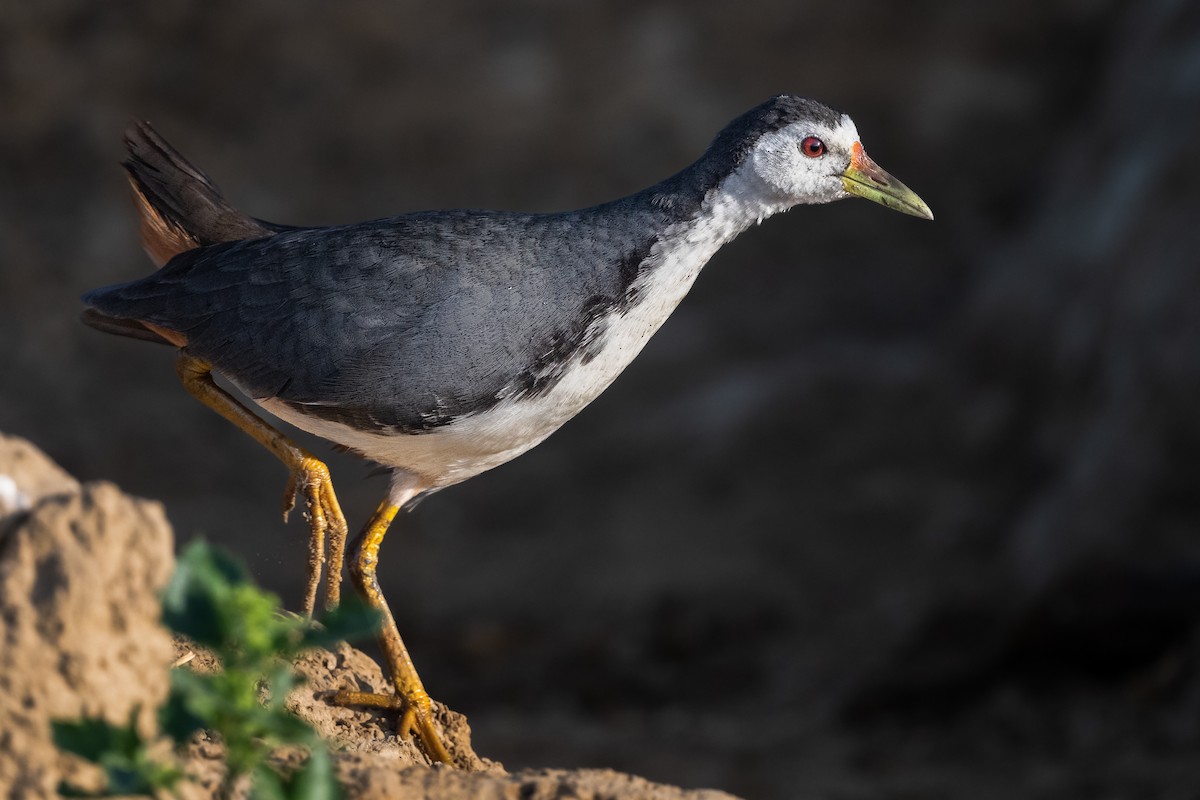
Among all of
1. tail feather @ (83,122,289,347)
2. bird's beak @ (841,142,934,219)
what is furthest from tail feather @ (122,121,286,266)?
bird's beak @ (841,142,934,219)

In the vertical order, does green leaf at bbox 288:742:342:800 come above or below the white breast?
below

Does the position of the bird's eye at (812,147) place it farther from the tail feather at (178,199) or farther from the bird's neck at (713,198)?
the tail feather at (178,199)

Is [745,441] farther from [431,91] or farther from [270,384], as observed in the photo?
Result: [270,384]

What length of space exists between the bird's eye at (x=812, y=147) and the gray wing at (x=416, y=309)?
28.4 inches

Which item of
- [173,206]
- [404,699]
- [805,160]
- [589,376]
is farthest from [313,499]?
[805,160]

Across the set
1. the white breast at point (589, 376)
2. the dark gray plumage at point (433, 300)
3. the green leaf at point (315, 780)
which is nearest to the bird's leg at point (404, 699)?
the white breast at point (589, 376)

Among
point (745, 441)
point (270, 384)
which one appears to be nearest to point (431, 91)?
point (745, 441)

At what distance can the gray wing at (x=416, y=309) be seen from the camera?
5496 mm

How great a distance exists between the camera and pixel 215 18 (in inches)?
651

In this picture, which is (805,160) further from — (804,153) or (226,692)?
(226,692)

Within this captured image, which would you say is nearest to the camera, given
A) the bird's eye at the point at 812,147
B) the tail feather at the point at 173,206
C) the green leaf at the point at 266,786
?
the green leaf at the point at 266,786

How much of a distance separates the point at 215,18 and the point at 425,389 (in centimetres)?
1230

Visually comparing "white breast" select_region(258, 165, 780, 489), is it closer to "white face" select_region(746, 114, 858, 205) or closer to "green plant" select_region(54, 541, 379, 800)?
"white face" select_region(746, 114, 858, 205)

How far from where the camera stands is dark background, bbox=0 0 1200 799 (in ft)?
33.6
